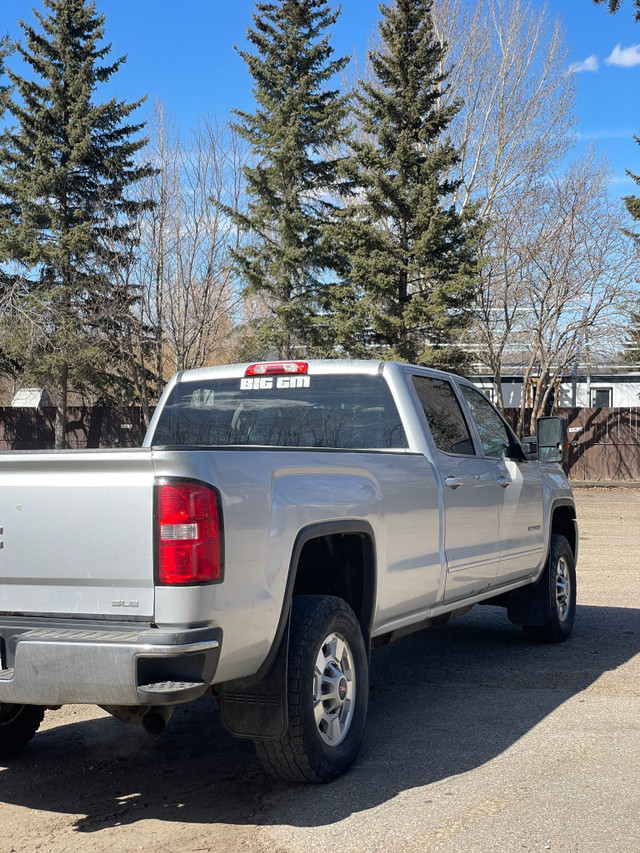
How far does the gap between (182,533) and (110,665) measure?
1.83 ft

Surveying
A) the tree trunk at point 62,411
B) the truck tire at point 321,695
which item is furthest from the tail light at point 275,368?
the tree trunk at point 62,411

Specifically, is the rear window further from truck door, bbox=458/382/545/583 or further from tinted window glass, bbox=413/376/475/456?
truck door, bbox=458/382/545/583

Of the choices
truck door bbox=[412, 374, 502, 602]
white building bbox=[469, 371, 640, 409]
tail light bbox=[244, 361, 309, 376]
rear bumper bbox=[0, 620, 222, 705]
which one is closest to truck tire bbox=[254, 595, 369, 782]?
rear bumper bbox=[0, 620, 222, 705]

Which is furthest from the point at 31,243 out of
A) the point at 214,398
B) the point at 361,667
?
the point at 361,667

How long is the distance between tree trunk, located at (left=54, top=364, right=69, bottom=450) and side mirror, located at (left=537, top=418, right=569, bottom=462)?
22795mm

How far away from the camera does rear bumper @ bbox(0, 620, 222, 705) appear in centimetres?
361

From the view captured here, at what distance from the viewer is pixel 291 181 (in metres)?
27.9

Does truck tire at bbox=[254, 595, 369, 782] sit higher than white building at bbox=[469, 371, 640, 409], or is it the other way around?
white building at bbox=[469, 371, 640, 409]

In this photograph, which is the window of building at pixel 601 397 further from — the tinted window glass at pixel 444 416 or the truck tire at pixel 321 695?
the truck tire at pixel 321 695

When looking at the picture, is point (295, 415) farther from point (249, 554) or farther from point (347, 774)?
point (347, 774)

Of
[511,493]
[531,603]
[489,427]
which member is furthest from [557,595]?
[489,427]

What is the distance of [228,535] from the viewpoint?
12.4ft

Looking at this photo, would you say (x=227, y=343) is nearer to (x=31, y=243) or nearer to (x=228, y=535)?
(x=31, y=243)

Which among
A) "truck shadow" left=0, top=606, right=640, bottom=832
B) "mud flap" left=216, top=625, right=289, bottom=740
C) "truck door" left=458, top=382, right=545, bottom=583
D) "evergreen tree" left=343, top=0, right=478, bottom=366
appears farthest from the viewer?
"evergreen tree" left=343, top=0, right=478, bottom=366
